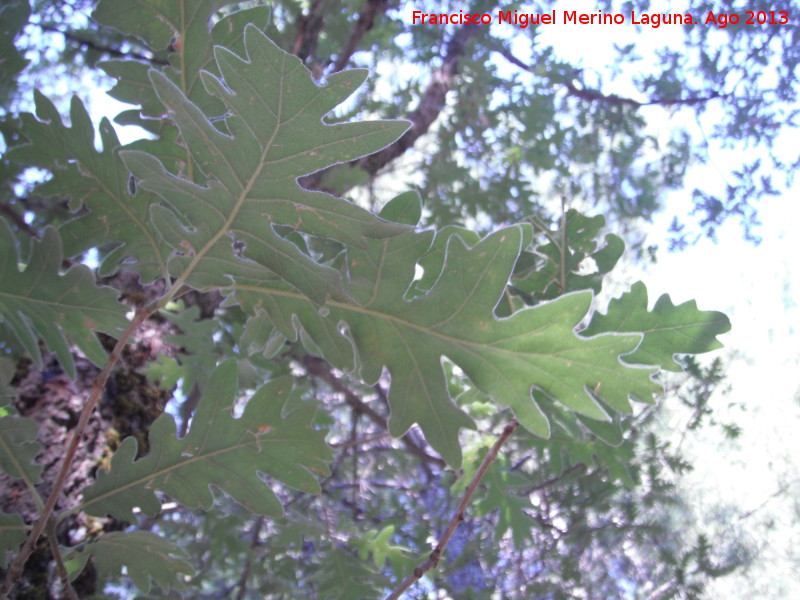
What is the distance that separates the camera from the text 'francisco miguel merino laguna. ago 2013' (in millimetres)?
3855

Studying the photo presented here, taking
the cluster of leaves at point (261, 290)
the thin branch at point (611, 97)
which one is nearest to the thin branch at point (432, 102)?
the thin branch at point (611, 97)

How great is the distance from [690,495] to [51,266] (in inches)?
196

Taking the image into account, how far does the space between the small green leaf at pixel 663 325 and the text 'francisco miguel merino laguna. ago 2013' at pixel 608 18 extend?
3424 millimetres

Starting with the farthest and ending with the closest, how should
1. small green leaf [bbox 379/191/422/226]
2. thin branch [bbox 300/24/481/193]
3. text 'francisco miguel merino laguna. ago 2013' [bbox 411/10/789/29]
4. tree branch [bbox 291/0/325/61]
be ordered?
text 'francisco miguel merino laguna. ago 2013' [bbox 411/10/789/29], thin branch [bbox 300/24/481/193], tree branch [bbox 291/0/325/61], small green leaf [bbox 379/191/422/226]

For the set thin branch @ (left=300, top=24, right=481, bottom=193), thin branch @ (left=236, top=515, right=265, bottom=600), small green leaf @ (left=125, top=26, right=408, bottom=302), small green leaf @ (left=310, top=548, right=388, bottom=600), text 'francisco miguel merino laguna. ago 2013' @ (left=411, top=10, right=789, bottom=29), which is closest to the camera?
small green leaf @ (left=125, top=26, right=408, bottom=302)

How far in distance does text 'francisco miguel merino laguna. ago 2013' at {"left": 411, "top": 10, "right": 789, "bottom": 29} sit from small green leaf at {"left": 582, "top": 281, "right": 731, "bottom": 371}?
3424 mm

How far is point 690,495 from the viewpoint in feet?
15.7

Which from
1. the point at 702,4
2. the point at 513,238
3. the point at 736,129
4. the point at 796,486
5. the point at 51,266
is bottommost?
the point at 513,238

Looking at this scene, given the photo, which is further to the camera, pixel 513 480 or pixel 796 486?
pixel 796 486

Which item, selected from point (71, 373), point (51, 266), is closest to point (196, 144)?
point (51, 266)

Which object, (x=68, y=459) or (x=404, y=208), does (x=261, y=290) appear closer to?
(x=404, y=208)

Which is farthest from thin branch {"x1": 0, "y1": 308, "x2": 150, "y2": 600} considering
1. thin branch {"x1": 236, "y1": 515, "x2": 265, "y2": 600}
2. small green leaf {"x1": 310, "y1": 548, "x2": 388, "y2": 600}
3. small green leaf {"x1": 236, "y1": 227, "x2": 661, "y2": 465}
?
thin branch {"x1": 236, "y1": 515, "x2": 265, "y2": 600}

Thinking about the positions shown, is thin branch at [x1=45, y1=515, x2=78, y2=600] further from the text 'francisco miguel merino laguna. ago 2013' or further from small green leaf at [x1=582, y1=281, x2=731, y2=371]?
the text 'francisco miguel merino laguna. ago 2013'

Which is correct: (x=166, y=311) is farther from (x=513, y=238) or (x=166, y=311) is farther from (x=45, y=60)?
(x=45, y=60)
